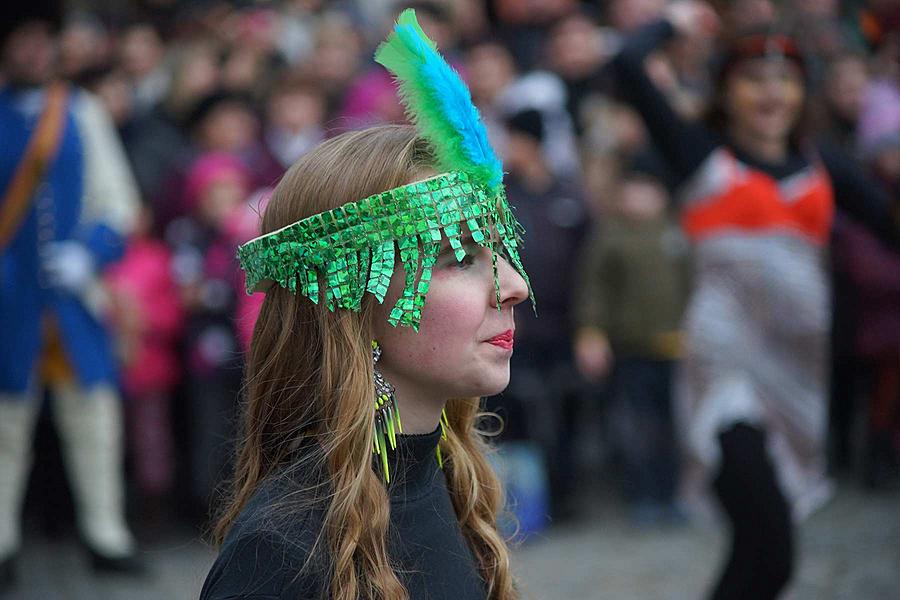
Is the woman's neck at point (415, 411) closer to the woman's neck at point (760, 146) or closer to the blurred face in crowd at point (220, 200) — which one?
the woman's neck at point (760, 146)

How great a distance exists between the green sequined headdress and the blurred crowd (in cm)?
385

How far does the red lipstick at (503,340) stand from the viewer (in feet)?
7.45

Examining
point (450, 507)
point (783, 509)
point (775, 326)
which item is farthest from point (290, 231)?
point (775, 326)

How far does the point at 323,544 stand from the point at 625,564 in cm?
434

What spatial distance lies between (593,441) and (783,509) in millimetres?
4493

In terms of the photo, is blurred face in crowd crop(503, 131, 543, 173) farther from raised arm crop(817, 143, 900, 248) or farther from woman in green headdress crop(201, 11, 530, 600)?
woman in green headdress crop(201, 11, 530, 600)

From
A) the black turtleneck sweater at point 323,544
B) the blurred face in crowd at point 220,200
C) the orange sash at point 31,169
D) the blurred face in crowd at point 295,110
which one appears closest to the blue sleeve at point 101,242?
the orange sash at point 31,169

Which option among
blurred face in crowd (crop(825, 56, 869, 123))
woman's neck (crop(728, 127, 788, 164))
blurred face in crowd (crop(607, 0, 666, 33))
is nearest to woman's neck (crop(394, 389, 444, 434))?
woman's neck (crop(728, 127, 788, 164))

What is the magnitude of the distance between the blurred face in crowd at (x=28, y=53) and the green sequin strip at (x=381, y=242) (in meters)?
3.95

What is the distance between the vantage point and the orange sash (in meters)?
5.63

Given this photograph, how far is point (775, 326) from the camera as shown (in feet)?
14.1

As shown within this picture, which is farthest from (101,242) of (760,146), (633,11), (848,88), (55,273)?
(848,88)

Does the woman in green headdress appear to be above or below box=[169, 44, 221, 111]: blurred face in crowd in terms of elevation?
below

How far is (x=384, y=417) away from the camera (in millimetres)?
2270
